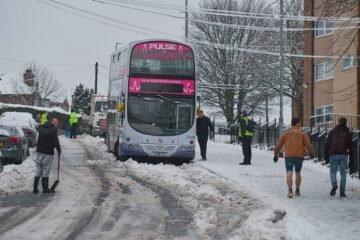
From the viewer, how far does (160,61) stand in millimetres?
21922

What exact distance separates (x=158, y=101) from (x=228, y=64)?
1368 inches

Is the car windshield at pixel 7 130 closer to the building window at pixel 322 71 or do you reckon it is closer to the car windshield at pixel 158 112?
→ the car windshield at pixel 158 112

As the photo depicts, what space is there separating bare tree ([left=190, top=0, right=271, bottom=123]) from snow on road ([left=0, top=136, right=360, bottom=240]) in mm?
35749

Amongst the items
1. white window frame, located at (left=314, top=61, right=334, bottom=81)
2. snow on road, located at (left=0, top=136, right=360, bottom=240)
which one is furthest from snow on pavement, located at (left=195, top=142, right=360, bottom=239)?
white window frame, located at (left=314, top=61, right=334, bottom=81)

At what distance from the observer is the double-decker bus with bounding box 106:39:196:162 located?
21797 mm

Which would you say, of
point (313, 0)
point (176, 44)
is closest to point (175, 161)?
point (176, 44)

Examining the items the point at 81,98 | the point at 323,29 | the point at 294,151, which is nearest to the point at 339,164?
the point at 294,151

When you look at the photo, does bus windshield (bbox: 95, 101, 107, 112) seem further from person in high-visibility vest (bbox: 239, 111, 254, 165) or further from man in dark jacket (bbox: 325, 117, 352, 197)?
man in dark jacket (bbox: 325, 117, 352, 197)

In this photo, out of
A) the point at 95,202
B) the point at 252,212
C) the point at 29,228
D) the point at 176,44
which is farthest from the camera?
the point at 176,44

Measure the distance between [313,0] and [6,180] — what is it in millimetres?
25722

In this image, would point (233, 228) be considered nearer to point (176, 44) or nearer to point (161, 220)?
point (161, 220)

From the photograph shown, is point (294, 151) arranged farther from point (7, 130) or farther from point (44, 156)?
point (7, 130)

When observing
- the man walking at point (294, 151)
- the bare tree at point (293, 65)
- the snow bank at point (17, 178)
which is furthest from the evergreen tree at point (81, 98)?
the man walking at point (294, 151)

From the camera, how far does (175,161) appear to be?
2380cm
